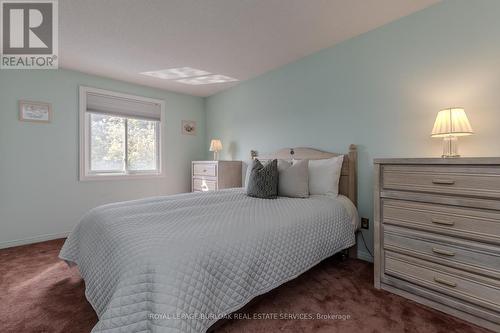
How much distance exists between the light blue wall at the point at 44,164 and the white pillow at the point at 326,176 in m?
2.88

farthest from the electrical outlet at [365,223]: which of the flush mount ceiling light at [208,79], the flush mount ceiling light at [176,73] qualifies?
the flush mount ceiling light at [176,73]

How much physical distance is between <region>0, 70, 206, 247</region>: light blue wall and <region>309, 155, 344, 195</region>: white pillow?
2.88 m

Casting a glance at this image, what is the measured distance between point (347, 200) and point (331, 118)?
3.12 ft

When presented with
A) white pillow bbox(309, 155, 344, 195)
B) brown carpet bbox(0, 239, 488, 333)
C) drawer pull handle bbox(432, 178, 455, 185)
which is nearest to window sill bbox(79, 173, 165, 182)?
brown carpet bbox(0, 239, 488, 333)

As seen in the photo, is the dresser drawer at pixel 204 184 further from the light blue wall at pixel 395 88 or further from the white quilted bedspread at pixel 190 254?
the white quilted bedspread at pixel 190 254

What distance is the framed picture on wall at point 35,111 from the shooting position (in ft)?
9.42

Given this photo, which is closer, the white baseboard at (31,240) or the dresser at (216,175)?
the white baseboard at (31,240)

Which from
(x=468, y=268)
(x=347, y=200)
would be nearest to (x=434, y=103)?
(x=347, y=200)

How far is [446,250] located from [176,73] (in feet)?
11.5

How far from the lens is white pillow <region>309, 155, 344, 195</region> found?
2.36 m

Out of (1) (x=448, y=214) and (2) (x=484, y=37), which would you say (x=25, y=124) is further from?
(2) (x=484, y=37)

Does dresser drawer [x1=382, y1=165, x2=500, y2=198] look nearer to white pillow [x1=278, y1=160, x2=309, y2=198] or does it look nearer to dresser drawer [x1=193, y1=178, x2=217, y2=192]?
white pillow [x1=278, y1=160, x2=309, y2=198]

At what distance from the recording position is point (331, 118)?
264 cm

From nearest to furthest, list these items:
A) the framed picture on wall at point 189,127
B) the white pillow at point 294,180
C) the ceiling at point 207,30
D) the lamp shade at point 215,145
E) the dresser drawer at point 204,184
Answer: the ceiling at point 207,30 < the white pillow at point 294,180 < the dresser drawer at point 204,184 < the lamp shade at point 215,145 < the framed picture on wall at point 189,127
